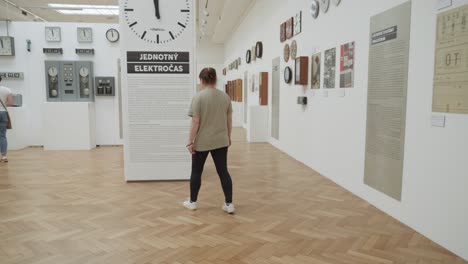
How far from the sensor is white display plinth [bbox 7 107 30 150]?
8.06m

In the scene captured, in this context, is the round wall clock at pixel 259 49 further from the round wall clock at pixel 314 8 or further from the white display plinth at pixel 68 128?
the white display plinth at pixel 68 128

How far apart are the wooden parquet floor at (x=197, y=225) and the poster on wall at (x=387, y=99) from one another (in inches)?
16.1

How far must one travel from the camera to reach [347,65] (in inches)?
186

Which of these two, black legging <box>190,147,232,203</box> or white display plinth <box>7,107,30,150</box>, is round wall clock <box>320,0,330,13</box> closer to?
black legging <box>190,147,232,203</box>

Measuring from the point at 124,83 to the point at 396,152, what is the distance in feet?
11.5

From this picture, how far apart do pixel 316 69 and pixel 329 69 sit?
53cm

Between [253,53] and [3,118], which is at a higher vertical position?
[253,53]

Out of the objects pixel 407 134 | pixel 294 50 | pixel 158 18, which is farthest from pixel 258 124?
pixel 407 134

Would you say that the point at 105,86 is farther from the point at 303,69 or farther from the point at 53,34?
the point at 303,69

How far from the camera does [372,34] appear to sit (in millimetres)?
4082

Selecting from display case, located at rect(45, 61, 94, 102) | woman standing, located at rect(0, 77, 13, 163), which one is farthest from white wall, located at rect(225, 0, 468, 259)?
woman standing, located at rect(0, 77, 13, 163)

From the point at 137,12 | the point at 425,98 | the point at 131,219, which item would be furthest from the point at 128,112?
the point at 425,98

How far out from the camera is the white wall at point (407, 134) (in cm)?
286

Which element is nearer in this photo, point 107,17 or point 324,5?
point 324,5
